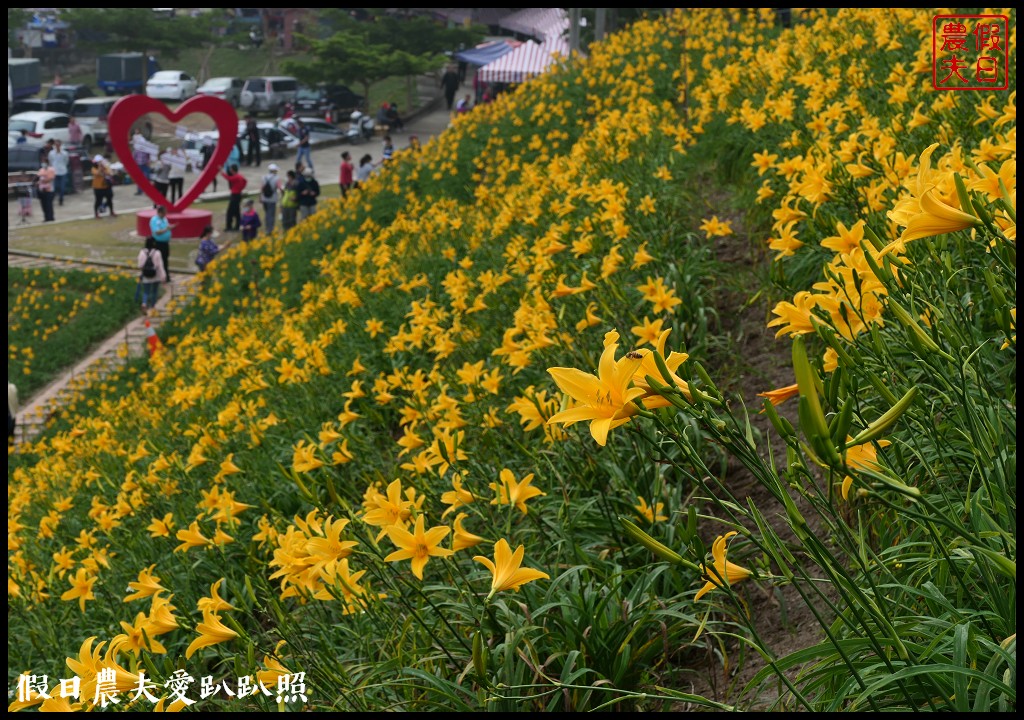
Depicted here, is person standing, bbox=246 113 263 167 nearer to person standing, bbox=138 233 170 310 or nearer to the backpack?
person standing, bbox=138 233 170 310

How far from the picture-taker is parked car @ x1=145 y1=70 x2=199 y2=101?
105 feet

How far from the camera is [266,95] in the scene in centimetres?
3156

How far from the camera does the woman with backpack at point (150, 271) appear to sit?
12.0 m

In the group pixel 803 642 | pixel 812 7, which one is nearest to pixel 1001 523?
pixel 803 642

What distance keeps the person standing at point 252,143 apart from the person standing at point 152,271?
9.80 meters

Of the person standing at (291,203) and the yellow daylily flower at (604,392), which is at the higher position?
the yellow daylily flower at (604,392)

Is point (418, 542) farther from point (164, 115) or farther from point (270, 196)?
point (164, 115)

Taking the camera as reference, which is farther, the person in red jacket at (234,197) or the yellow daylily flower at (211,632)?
the person in red jacket at (234,197)

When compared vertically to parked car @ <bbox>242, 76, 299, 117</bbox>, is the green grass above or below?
below

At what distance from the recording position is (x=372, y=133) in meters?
27.7

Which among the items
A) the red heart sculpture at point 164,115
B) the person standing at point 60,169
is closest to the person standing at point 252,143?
the person standing at point 60,169

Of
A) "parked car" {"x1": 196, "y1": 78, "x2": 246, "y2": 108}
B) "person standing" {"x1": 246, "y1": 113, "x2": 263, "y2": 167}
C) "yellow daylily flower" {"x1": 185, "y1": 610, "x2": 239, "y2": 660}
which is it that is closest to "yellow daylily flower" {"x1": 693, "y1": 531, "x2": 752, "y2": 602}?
"yellow daylily flower" {"x1": 185, "y1": 610, "x2": 239, "y2": 660}

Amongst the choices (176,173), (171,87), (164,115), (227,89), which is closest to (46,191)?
(176,173)

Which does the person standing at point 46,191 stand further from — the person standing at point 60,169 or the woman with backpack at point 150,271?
the woman with backpack at point 150,271
